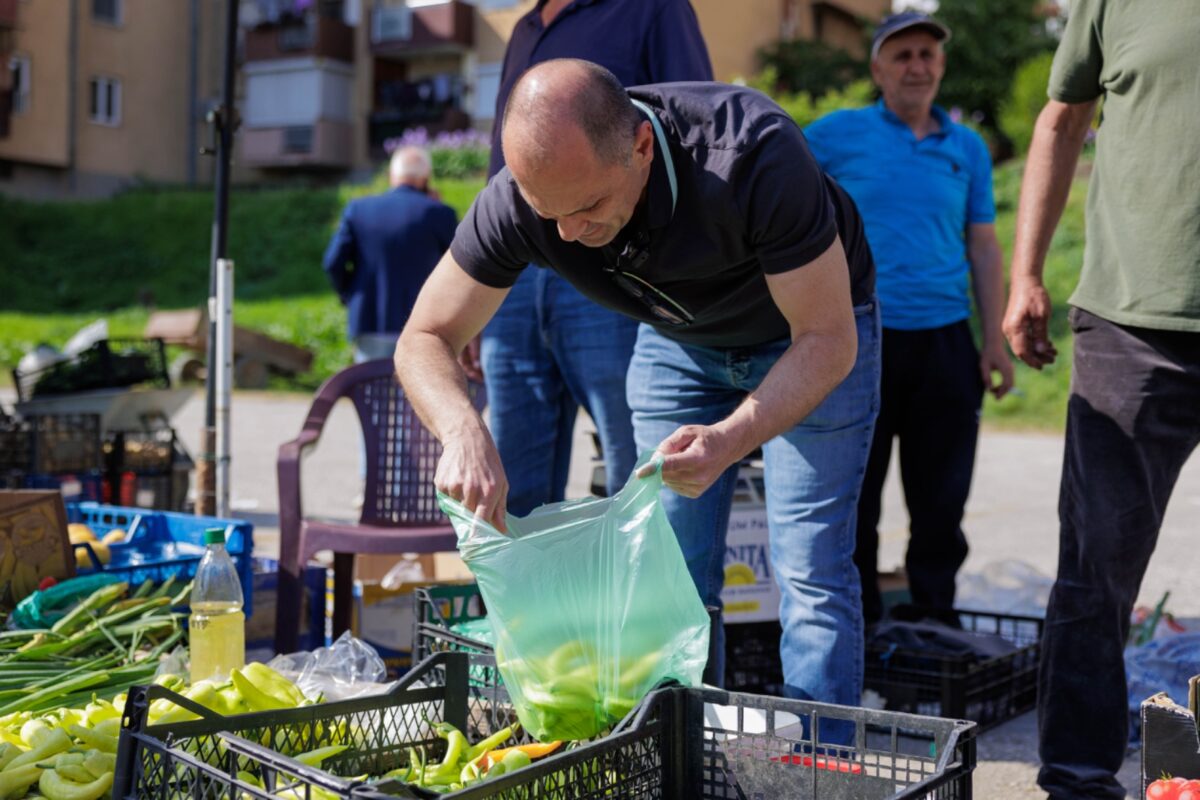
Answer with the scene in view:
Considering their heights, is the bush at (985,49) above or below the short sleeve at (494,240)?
above

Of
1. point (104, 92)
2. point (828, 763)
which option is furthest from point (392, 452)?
point (104, 92)

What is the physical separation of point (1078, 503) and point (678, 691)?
1094 mm

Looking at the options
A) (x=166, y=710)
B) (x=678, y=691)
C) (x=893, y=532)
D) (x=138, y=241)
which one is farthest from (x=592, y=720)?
(x=138, y=241)

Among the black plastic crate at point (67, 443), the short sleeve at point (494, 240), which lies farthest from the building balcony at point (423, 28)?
the short sleeve at point (494, 240)

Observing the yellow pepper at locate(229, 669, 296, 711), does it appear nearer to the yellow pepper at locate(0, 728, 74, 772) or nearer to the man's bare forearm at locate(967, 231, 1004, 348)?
the yellow pepper at locate(0, 728, 74, 772)

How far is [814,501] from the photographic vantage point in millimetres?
2957

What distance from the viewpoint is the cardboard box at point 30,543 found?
3.64 metres

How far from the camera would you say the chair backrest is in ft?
14.8

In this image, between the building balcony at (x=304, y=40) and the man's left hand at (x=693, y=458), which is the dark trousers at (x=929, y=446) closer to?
the man's left hand at (x=693, y=458)

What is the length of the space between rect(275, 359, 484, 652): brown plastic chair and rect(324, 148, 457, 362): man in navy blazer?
8.31 ft

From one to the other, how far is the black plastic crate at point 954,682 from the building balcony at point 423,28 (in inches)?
→ 1189

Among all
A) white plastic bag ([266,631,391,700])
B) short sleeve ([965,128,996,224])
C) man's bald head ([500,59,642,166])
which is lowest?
white plastic bag ([266,631,391,700])

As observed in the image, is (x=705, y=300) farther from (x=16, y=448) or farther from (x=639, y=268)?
(x=16, y=448)

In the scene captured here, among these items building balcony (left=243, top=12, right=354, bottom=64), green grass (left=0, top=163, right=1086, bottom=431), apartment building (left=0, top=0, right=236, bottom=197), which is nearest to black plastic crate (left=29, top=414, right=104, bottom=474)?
green grass (left=0, top=163, right=1086, bottom=431)
